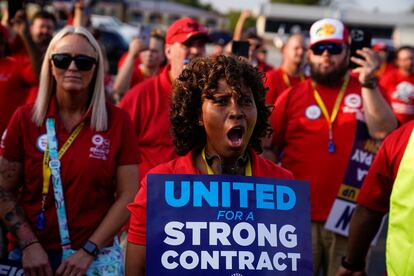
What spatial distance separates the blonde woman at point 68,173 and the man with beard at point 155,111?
1282mm

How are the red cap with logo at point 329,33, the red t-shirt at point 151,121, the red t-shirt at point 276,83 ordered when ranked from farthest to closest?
the red t-shirt at point 276,83 → the red cap with logo at point 329,33 → the red t-shirt at point 151,121

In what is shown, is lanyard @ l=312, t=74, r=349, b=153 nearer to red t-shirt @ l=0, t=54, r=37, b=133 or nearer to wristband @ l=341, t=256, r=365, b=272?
wristband @ l=341, t=256, r=365, b=272

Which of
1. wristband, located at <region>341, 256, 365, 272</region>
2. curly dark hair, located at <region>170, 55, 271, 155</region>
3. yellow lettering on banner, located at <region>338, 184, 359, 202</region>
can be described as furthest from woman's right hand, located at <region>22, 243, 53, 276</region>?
yellow lettering on banner, located at <region>338, 184, 359, 202</region>

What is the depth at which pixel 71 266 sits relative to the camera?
3742 millimetres

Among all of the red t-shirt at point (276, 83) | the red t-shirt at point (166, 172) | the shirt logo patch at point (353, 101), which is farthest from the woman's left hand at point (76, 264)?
the red t-shirt at point (276, 83)

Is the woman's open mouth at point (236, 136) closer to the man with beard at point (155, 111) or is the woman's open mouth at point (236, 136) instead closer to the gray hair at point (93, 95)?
the gray hair at point (93, 95)

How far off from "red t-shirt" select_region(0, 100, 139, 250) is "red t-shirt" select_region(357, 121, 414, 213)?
1.26 m

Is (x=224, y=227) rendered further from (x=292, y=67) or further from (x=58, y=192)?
(x=292, y=67)

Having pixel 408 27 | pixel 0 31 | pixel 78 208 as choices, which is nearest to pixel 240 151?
pixel 78 208

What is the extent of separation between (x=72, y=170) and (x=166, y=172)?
0.93 m

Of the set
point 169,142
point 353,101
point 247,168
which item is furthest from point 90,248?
point 353,101

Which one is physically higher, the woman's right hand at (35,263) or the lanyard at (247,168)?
the lanyard at (247,168)

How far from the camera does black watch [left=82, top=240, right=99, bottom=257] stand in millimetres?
3797

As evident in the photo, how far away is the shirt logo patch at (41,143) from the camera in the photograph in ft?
12.8
